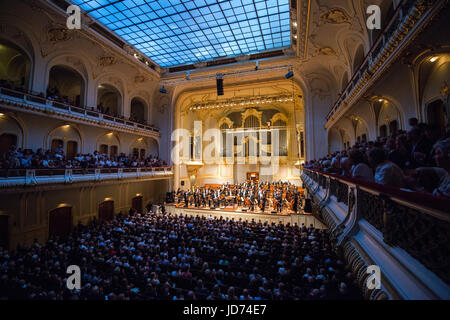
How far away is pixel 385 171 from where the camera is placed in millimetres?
2363

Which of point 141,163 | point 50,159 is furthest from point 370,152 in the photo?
point 141,163

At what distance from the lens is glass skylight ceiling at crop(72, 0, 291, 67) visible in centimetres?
1080

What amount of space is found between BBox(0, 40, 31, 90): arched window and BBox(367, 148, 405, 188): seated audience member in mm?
14950

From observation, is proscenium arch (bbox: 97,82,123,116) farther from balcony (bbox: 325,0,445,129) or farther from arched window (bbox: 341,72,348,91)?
arched window (bbox: 341,72,348,91)

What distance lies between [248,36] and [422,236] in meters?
14.7

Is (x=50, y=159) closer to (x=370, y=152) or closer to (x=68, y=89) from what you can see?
(x=68, y=89)

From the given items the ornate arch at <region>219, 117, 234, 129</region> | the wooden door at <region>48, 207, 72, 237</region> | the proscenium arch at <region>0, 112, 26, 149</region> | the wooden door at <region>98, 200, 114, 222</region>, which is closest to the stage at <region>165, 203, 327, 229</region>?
the wooden door at <region>98, 200, 114, 222</region>

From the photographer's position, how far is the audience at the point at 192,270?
463 cm

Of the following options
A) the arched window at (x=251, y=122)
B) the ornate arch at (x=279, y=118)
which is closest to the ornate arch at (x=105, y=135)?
the arched window at (x=251, y=122)

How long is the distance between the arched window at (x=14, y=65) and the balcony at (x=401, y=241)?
1508 centimetres

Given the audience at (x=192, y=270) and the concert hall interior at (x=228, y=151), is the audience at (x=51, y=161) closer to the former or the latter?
the concert hall interior at (x=228, y=151)

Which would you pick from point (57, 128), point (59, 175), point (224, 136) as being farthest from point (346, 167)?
point (224, 136)

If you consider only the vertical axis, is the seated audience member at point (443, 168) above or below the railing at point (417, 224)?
above

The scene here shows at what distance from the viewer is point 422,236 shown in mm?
1653
